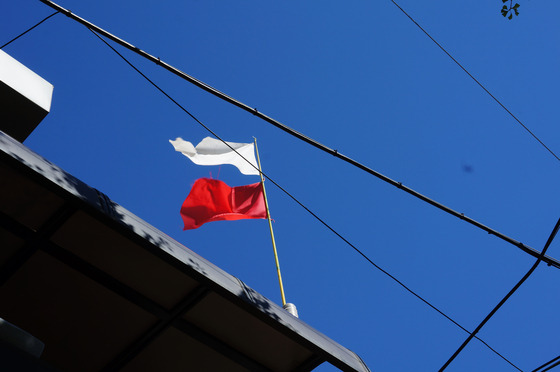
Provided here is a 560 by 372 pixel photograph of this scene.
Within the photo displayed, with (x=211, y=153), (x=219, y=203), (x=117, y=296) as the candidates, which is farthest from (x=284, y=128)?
(x=211, y=153)

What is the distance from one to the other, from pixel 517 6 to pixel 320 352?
14.2 ft

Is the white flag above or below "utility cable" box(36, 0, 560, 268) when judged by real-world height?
above

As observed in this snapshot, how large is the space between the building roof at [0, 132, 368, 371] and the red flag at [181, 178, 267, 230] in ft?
21.5

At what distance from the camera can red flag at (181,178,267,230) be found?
12445 mm

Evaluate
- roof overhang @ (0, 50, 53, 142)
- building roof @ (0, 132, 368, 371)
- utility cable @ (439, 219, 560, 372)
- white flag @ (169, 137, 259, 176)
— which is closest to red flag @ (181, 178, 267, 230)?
white flag @ (169, 137, 259, 176)

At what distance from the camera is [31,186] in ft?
15.9

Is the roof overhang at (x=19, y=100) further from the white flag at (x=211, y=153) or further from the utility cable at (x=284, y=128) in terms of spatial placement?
the utility cable at (x=284, y=128)

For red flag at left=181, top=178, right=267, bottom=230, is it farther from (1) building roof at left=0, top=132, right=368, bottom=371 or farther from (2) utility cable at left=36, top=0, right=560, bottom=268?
(2) utility cable at left=36, top=0, right=560, bottom=268

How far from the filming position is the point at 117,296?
5.50 m

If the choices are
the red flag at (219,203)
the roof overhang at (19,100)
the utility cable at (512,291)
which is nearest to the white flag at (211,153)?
the red flag at (219,203)

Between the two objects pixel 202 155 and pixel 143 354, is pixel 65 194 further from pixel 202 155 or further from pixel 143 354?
pixel 202 155

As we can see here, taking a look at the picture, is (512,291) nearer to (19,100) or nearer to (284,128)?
(284,128)

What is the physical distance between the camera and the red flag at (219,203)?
12.4m

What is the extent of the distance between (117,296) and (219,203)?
23.6 ft
